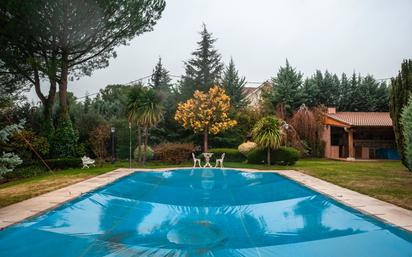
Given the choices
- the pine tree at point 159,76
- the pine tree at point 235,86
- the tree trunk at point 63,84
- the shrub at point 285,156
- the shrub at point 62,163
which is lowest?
the shrub at point 62,163

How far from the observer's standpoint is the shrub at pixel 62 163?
15729 millimetres

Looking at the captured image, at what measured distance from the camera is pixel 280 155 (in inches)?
690

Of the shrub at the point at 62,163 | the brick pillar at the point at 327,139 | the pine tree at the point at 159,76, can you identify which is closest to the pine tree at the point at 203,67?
the pine tree at the point at 159,76

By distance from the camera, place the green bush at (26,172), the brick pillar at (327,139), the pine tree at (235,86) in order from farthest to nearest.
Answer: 1. the pine tree at (235,86)
2. the brick pillar at (327,139)
3. the green bush at (26,172)

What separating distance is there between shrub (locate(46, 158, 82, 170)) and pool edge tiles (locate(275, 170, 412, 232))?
1140 centimetres

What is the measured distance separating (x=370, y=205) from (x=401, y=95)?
8766 mm

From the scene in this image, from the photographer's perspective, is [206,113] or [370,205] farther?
[206,113]

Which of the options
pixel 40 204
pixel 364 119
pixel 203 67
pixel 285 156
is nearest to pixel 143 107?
pixel 285 156

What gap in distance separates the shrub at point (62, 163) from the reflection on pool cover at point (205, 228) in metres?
7.31

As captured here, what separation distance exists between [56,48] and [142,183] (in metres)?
10.6

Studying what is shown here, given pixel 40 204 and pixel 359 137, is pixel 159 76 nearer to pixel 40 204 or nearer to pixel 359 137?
pixel 359 137

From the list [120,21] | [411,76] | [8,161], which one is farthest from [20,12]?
[411,76]

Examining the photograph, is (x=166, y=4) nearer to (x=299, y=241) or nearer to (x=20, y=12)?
(x=20, y=12)

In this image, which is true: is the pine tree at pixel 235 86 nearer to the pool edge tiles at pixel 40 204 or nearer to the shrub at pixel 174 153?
the shrub at pixel 174 153
